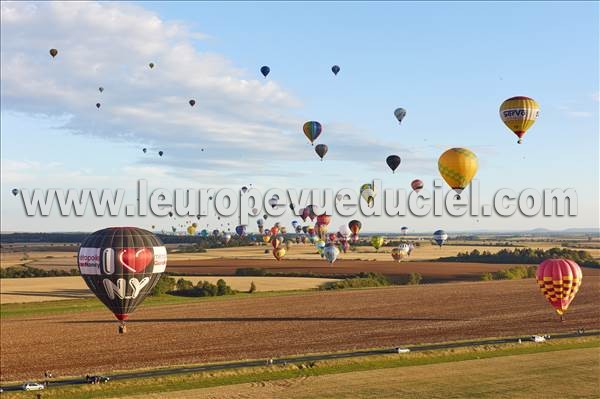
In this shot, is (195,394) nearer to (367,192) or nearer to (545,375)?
(545,375)

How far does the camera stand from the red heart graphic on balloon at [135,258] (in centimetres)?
3156

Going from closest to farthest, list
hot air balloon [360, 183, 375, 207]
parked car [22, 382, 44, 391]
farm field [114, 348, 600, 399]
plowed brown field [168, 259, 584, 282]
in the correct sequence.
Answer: farm field [114, 348, 600, 399] → parked car [22, 382, 44, 391] → plowed brown field [168, 259, 584, 282] → hot air balloon [360, 183, 375, 207]

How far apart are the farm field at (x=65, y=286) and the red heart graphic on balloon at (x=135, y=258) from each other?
41.4 m

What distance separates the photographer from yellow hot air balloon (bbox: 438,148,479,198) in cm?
5278

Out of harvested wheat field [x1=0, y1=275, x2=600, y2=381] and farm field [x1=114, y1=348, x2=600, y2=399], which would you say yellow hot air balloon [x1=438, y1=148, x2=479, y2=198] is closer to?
harvested wheat field [x1=0, y1=275, x2=600, y2=381]

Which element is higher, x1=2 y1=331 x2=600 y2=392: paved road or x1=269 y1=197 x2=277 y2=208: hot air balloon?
x1=269 y1=197 x2=277 y2=208: hot air balloon

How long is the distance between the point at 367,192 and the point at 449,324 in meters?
67.6

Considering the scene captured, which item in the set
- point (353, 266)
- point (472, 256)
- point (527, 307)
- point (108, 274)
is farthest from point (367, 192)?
point (108, 274)

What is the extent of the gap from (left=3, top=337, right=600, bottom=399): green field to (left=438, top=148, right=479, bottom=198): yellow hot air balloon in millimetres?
21082

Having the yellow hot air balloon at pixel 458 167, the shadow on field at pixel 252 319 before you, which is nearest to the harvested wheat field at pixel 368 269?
the yellow hot air balloon at pixel 458 167

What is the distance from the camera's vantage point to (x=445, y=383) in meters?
27.3

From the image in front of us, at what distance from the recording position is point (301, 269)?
108m

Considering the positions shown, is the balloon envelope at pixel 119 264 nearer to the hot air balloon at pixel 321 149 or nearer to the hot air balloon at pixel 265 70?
the hot air balloon at pixel 265 70

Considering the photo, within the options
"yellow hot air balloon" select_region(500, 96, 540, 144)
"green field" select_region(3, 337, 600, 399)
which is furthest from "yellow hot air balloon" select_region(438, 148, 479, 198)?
"green field" select_region(3, 337, 600, 399)
